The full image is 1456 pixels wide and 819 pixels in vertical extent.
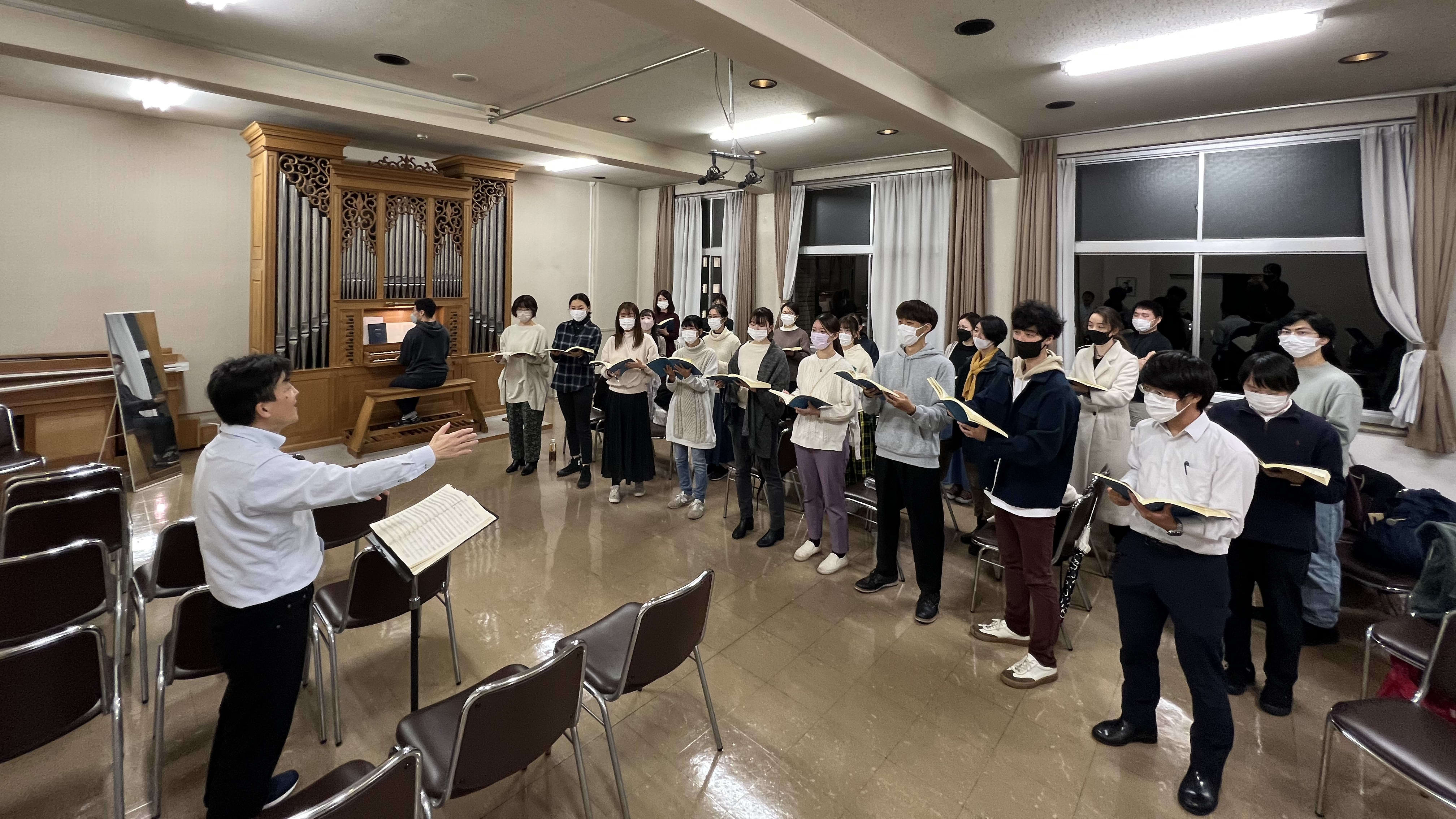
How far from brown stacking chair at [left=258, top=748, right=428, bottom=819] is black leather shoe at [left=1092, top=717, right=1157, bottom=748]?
2273mm

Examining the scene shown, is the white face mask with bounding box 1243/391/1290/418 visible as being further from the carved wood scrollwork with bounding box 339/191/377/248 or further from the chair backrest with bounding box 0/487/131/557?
the carved wood scrollwork with bounding box 339/191/377/248

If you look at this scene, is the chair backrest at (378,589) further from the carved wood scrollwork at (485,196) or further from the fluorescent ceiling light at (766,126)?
the carved wood scrollwork at (485,196)

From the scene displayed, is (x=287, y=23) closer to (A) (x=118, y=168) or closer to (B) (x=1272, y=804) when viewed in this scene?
(A) (x=118, y=168)

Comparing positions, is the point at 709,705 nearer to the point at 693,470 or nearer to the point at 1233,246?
the point at 693,470

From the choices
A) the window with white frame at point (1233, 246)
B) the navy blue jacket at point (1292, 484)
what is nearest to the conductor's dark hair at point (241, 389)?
the navy blue jacket at point (1292, 484)

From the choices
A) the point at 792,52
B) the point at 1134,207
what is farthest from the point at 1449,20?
the point at 792,52

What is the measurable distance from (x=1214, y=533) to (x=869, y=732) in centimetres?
135

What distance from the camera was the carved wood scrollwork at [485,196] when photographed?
7277 millimetres

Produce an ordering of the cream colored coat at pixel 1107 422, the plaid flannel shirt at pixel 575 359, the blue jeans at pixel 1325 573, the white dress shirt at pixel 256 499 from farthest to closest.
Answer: the plaid flannel shirt at pixel 575 359 < the cream colored coat at pixel 1107 422 < the blue jeans at pixel 1325 573 < the white dress shirt at pixel 256 499

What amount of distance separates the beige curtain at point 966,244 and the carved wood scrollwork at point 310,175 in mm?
5833

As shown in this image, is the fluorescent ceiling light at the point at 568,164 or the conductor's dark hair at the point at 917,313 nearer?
the conductor's dark hair at the point at 917,313

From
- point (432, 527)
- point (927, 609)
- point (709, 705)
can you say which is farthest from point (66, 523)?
point (927, 609)

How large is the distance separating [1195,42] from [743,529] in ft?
12.1

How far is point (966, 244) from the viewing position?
614cm
